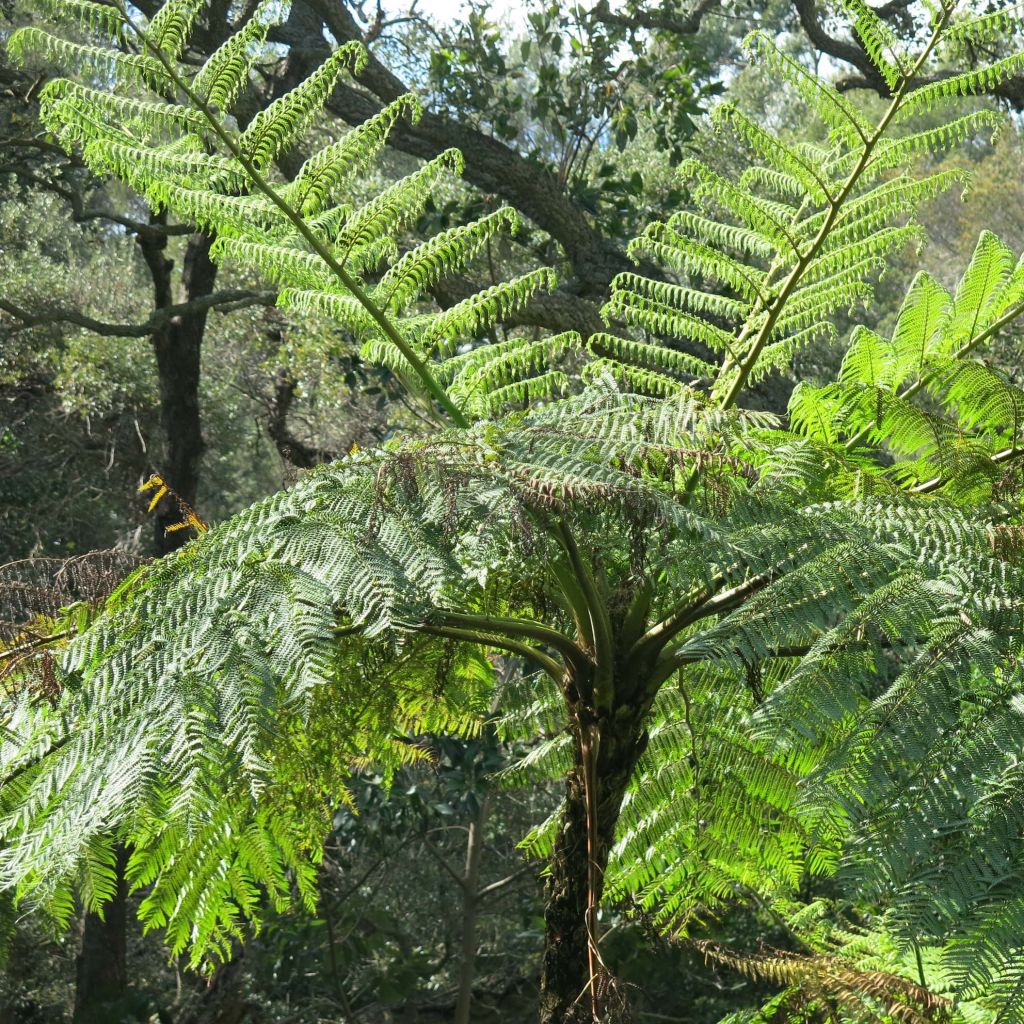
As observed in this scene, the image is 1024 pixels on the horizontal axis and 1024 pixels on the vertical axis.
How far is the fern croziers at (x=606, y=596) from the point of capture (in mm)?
1648

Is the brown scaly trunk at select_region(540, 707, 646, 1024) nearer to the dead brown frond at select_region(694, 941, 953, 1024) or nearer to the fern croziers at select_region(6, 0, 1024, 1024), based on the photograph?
the fern croziers at select_region(6, 0, 1024, 1024)

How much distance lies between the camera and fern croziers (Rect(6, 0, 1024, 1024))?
165 centimetres

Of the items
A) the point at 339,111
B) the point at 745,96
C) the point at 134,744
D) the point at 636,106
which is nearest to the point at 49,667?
the point at 134,744

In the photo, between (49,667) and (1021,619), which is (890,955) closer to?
(1021,619)

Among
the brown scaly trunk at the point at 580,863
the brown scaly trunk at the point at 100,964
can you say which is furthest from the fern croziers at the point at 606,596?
the brown scaly trunk at the point at 100,964

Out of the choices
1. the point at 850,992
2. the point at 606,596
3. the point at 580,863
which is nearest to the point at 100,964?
the point at 850,992

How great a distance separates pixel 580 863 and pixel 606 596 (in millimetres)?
501

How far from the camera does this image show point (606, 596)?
224 cm

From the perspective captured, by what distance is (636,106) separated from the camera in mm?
7926

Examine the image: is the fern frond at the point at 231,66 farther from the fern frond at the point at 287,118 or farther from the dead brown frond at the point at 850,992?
the dead brown frond at the point at 850,992

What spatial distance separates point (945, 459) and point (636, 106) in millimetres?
6107

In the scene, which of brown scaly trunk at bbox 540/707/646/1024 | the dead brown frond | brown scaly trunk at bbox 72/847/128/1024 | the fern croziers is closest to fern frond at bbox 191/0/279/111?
the fern croziers

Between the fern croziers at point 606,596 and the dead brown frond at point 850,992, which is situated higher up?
the fern croziers at point 606,596

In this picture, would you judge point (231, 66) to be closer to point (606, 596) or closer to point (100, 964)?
point (606, 596)
